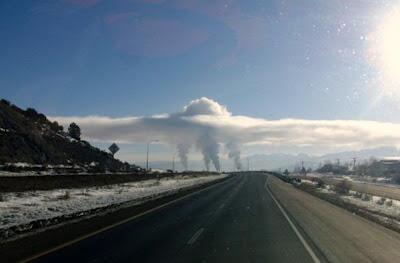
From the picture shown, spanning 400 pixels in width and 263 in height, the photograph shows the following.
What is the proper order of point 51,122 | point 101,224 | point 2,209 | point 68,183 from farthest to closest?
point 51,122
point 68,183
point 2,209
point 101,224

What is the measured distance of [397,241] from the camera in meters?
14.5

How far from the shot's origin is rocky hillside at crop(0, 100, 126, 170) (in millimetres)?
58219

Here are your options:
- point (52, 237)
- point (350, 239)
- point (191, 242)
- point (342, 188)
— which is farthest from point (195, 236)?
point (342, 188)

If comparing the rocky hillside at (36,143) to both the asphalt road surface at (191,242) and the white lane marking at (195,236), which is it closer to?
the asphalt road surface at (191,242)

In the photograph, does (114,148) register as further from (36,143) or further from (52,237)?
(52,237)

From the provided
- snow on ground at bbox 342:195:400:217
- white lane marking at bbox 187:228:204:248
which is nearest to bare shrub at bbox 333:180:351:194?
snow on ground at bbox 342:195:400:217

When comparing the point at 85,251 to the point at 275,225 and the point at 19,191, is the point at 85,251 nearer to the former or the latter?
the point at 275,225

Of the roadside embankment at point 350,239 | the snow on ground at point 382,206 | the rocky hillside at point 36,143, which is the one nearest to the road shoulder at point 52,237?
the roadside embankment at point 350,239

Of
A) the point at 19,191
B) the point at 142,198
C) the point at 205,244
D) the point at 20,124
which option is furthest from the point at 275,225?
the point at 20,124

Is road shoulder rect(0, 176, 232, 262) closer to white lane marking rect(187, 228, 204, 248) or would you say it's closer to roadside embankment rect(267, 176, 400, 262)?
white lane marking rect(187, 228, 204, 248)

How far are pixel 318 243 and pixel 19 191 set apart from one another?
2158 centimetres

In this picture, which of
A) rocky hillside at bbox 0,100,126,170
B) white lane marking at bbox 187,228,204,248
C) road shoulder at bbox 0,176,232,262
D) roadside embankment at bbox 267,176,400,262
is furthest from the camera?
rocky hillside at bbox 0,100,126,170

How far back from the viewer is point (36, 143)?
64.9 m

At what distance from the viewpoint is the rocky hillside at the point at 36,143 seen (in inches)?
2292
